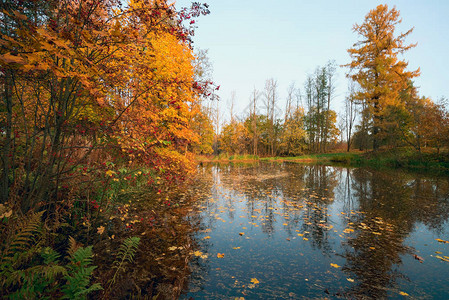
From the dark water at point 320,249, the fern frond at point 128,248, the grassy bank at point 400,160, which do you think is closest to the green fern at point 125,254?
the fern frond at point 128,248

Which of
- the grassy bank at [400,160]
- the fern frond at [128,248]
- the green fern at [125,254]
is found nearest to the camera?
the green fern at [125,254]

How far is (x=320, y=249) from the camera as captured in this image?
406 centimetres

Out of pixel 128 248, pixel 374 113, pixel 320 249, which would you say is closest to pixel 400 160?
pixel 374 113

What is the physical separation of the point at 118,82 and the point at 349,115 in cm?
4390

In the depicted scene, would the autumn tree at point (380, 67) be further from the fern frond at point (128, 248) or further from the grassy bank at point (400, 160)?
the fern frond at point (128, 248)

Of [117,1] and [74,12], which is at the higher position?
[117,1]

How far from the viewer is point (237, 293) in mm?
2771

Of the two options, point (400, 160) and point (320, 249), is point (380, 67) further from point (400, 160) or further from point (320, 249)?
point (320, 249)

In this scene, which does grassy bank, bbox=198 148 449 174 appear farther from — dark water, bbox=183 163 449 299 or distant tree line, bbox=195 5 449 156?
dark water, bbox=183 163 449 299

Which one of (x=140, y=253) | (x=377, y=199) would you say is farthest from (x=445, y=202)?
(x=140, y=253)

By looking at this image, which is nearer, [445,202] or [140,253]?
[140,253]

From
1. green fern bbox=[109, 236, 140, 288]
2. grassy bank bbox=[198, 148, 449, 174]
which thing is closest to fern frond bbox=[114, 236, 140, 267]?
green fern bbox=[109, 236, 140, 288]

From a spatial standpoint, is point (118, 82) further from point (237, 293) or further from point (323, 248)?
point (323, 248)

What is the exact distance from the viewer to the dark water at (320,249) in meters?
2.88
